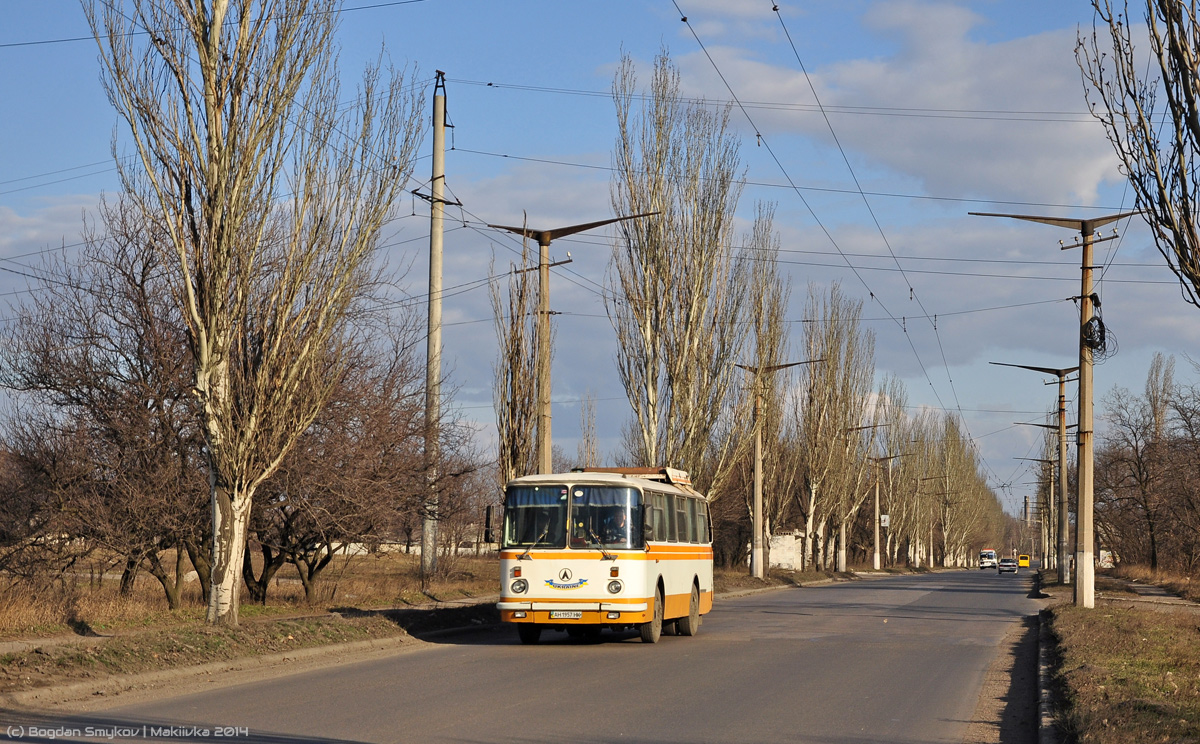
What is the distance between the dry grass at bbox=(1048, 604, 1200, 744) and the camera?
9828 millimetres

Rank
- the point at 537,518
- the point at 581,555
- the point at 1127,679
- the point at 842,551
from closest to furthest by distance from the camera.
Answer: the point at 1127,679 → the point at 581,555 → the point at 537,518 → the point at 842,551

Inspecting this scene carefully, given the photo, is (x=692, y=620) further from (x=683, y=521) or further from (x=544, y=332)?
(x=544, y=332)

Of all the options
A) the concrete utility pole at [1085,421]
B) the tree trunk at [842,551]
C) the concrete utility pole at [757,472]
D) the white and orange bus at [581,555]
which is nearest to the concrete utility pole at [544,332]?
the white and orange bus at [581,555]

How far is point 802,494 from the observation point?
2613 inches

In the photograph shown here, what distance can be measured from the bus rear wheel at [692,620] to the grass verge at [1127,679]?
20.7 ft

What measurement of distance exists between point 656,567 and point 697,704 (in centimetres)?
782

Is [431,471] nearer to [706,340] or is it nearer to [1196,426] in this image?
[706,340]

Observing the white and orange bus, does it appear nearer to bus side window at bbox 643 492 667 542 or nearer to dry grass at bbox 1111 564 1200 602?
bus side window at bbox 643 492 667 542

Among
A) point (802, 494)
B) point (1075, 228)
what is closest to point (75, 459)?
point (1075, 228)

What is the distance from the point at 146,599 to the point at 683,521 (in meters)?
10.7

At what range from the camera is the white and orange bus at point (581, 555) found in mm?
19391

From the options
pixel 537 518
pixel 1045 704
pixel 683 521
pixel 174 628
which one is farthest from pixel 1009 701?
pixel 174 628

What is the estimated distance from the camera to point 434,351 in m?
28.5

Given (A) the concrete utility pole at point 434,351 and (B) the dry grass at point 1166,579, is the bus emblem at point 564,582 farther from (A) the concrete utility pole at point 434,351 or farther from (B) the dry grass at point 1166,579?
(B) the dry grass at point 1166,579
